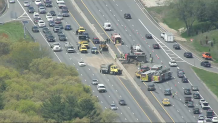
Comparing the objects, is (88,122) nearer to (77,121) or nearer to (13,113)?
(77,121)

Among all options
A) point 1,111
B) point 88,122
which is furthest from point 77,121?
point 1,111

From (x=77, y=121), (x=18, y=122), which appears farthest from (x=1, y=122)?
(x=77, y=121)

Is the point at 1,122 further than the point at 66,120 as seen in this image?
No

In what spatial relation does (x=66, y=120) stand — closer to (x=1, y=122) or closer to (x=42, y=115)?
(x=42, y=115)

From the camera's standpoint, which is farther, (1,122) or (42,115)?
(42,115)

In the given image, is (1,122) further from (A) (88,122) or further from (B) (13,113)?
(A) (88,122)

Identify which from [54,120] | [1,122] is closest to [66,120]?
[54,120]
